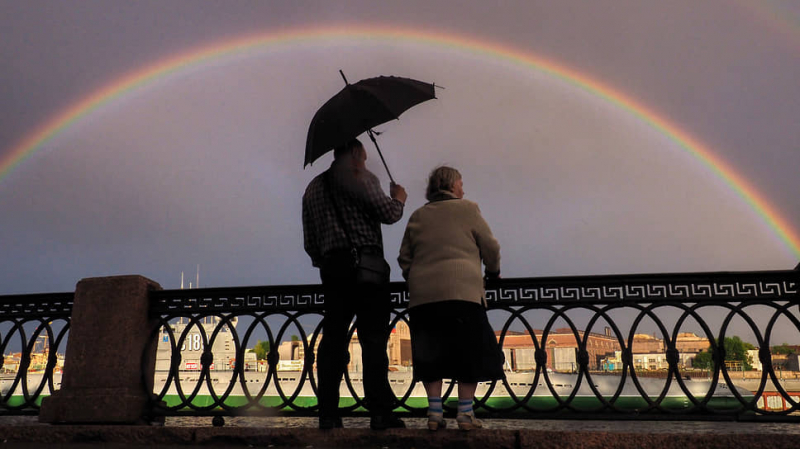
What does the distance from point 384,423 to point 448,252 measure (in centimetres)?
107

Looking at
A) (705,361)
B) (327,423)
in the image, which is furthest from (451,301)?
(705,361)

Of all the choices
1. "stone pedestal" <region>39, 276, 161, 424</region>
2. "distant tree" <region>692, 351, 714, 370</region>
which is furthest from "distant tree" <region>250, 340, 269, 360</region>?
"stone pedestal" <region>39, 276, 161, 424</region>

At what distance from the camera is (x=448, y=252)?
134 inches

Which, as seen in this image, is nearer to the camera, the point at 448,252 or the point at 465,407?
the point at 465,407

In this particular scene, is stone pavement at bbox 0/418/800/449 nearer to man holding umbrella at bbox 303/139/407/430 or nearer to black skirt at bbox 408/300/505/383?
man holding umbrella at bbox 303/139/407/430

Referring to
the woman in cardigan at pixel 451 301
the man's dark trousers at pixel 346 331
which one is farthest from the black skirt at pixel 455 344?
the man's dark trousers at pixel 346 331

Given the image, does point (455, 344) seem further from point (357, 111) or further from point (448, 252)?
point (357, 111)

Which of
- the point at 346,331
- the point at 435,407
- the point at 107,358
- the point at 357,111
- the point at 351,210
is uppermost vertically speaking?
the point at 357,111

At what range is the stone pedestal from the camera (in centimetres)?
409

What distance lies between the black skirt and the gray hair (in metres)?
0.76

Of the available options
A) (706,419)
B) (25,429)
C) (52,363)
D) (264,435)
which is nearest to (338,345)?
(264,435)

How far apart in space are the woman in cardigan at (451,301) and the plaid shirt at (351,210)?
21 centimetres

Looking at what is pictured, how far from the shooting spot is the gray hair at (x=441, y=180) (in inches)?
144

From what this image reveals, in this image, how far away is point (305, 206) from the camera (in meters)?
3.80
